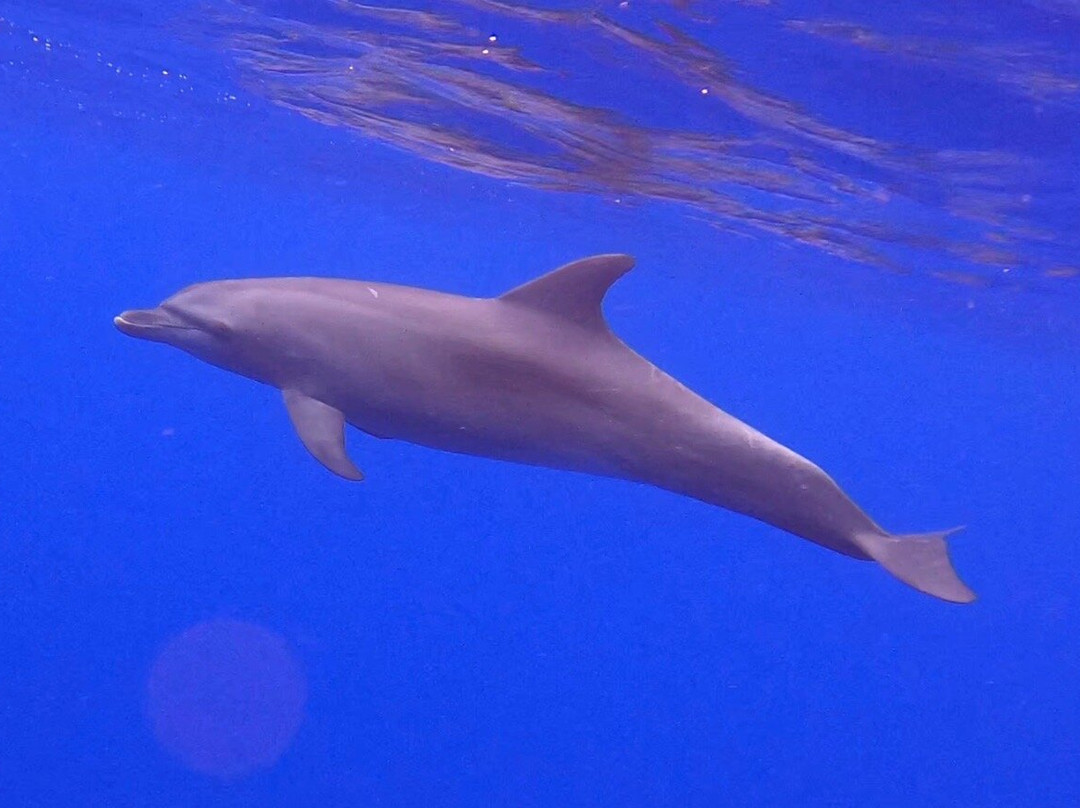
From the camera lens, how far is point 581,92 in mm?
14031

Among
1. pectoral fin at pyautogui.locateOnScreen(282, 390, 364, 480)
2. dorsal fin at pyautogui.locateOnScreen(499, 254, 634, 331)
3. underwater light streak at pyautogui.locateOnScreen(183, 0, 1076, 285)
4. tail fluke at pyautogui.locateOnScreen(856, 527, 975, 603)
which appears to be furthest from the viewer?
underwater light streak at pyautogui.locateOnScreen(183, 0, 1076, 285)

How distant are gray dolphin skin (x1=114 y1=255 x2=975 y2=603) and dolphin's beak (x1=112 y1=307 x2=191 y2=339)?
3.05 feet

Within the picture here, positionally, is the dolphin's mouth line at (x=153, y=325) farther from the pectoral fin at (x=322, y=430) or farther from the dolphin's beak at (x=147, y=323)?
the pectoral fin at (x=322, y=430)

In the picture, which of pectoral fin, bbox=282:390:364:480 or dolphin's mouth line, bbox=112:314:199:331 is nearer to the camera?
pectoral fin, bbox=282:390:364:480

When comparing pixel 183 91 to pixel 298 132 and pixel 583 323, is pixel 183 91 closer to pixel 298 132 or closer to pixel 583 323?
pixel 298 132

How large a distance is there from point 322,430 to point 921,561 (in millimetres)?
4040

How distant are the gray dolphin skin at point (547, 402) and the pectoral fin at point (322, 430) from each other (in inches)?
0.4

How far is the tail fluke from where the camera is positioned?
6.02m

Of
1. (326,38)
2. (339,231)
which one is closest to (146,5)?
(326,38)

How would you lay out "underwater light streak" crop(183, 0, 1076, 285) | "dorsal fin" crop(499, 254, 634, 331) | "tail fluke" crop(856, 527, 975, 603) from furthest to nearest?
1. "underwater light streak" crop(183, 0, 1076, 285)
2. "dorsal fin" crop(499, 254, 634, 331)
3. "tail fluke" crop(856, 527, 975, 603)

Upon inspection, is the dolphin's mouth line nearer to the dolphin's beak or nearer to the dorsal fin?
the dolphin's beak

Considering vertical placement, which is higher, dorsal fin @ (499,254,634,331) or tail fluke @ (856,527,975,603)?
dorsal fin @ (499,254,634,331)

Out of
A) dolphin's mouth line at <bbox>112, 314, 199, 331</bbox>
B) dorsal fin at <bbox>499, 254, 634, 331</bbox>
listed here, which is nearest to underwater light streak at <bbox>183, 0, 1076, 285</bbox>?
dorsal fin at <bbox>499, 254, 634, 331</bbox>

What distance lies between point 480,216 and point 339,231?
53.1 feet
